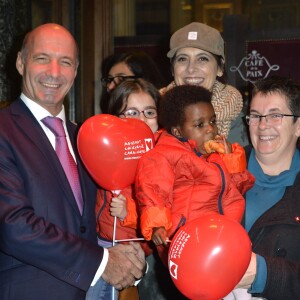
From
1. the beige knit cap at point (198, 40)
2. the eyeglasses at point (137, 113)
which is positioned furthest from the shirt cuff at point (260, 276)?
the beige knit cap at point (198, 40)

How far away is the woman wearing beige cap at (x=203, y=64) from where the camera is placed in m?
2.44

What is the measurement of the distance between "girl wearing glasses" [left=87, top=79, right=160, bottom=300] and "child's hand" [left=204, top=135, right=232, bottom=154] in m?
0.31

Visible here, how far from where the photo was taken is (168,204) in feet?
6.26

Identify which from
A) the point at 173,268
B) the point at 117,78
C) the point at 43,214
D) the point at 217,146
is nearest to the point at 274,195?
the point at 217,146

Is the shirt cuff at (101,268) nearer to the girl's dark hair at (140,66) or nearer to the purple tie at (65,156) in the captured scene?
the purple tie at (65,156)

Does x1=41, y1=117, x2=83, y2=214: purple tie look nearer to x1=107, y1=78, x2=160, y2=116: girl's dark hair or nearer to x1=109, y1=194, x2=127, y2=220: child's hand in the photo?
x1=109, y1=194, x2=127, y2=220: child's hand

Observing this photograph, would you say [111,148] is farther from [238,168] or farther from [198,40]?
[198,40]

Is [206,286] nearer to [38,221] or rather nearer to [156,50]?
[38,221]

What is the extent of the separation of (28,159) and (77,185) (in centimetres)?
25

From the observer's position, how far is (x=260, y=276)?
1.82 metres

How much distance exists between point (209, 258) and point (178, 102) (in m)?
0.73

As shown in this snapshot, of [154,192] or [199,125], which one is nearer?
[154,192]

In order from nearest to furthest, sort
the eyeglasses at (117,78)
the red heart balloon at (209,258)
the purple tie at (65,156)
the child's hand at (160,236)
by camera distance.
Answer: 1. the red heart balloon at (209,258)
2. the child's hand at (160,236)
3. the purple tie at (65,156)
4. the eyeglasses at (117,78)

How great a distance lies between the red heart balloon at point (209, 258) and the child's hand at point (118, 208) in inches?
17.3
